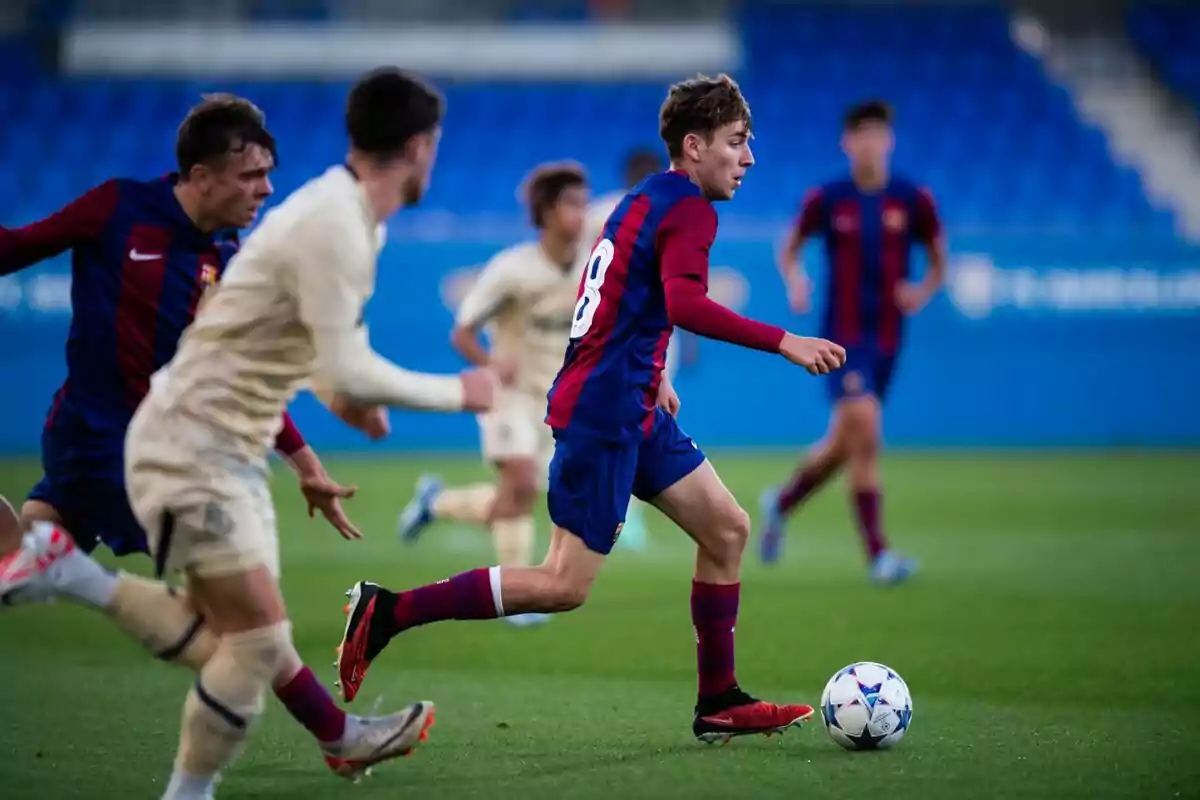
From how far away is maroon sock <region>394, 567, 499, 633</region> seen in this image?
5410mm

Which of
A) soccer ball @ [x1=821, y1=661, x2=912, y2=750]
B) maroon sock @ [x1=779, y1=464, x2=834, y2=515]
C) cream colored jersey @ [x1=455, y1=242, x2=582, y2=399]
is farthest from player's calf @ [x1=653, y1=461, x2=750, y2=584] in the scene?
maroon sock @ [x1=779, y1=464, x2=834, y2=515]

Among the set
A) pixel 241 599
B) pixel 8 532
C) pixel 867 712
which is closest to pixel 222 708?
pixel 241 599

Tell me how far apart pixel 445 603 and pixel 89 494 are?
1253 mm

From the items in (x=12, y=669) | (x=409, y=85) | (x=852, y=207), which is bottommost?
(x=12, y=669)

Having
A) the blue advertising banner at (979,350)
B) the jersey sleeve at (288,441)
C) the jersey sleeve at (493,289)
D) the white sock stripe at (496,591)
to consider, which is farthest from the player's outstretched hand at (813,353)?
the blue advertising banner at (979,350)

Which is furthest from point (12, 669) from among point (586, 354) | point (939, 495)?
point (939, 495)

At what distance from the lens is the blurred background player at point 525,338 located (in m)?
8.64

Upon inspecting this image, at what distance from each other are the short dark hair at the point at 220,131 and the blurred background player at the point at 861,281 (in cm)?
569

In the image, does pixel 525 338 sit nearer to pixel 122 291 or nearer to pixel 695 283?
pixel 122 291

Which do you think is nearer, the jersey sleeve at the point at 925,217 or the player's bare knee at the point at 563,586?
the player's bare knee at the point at 563,586

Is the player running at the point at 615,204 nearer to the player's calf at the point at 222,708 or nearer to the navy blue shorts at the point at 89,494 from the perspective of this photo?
the navy blue shorts at the point at 89,494

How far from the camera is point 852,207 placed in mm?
10461

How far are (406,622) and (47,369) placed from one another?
12929 mm

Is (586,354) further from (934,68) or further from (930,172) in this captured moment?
(934,68)
